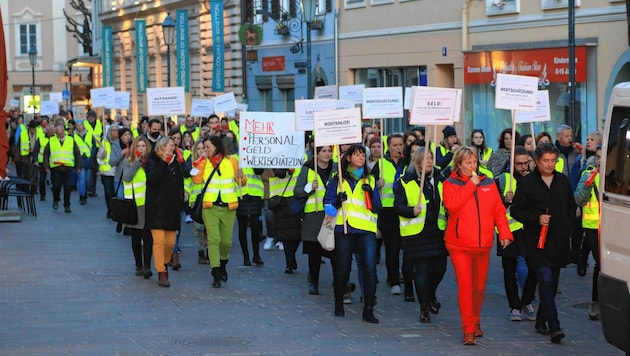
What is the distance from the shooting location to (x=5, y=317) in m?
13.6

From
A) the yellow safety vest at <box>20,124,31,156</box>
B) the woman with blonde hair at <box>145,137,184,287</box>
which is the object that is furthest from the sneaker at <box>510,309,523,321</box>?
the yellow safety vest at <box>20,124,31,156</box>

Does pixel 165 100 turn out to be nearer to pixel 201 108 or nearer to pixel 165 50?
pixel 201 108

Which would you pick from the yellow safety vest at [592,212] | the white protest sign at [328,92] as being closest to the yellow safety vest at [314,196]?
the yellow safety vest at [592,212]

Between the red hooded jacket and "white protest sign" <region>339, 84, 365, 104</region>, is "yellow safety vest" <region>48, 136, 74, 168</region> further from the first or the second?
the red hooded jacket

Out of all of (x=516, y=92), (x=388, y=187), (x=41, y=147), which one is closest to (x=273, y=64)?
(x=41, y=147)

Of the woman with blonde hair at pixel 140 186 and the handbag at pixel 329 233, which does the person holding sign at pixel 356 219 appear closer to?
the handbag at pixel 329 233

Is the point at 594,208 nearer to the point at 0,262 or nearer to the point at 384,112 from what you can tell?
the point at 384,112

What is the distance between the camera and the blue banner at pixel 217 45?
46.4 m

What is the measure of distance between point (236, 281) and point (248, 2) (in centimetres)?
3035

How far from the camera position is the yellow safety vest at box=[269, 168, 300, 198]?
16828 millimetres

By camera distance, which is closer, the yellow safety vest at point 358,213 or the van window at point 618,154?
the van window at point 618,154

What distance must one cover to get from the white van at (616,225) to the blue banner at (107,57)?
162 feet

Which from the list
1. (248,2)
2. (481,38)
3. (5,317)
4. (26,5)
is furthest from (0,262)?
(26,5)

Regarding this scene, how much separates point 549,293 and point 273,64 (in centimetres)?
3228
